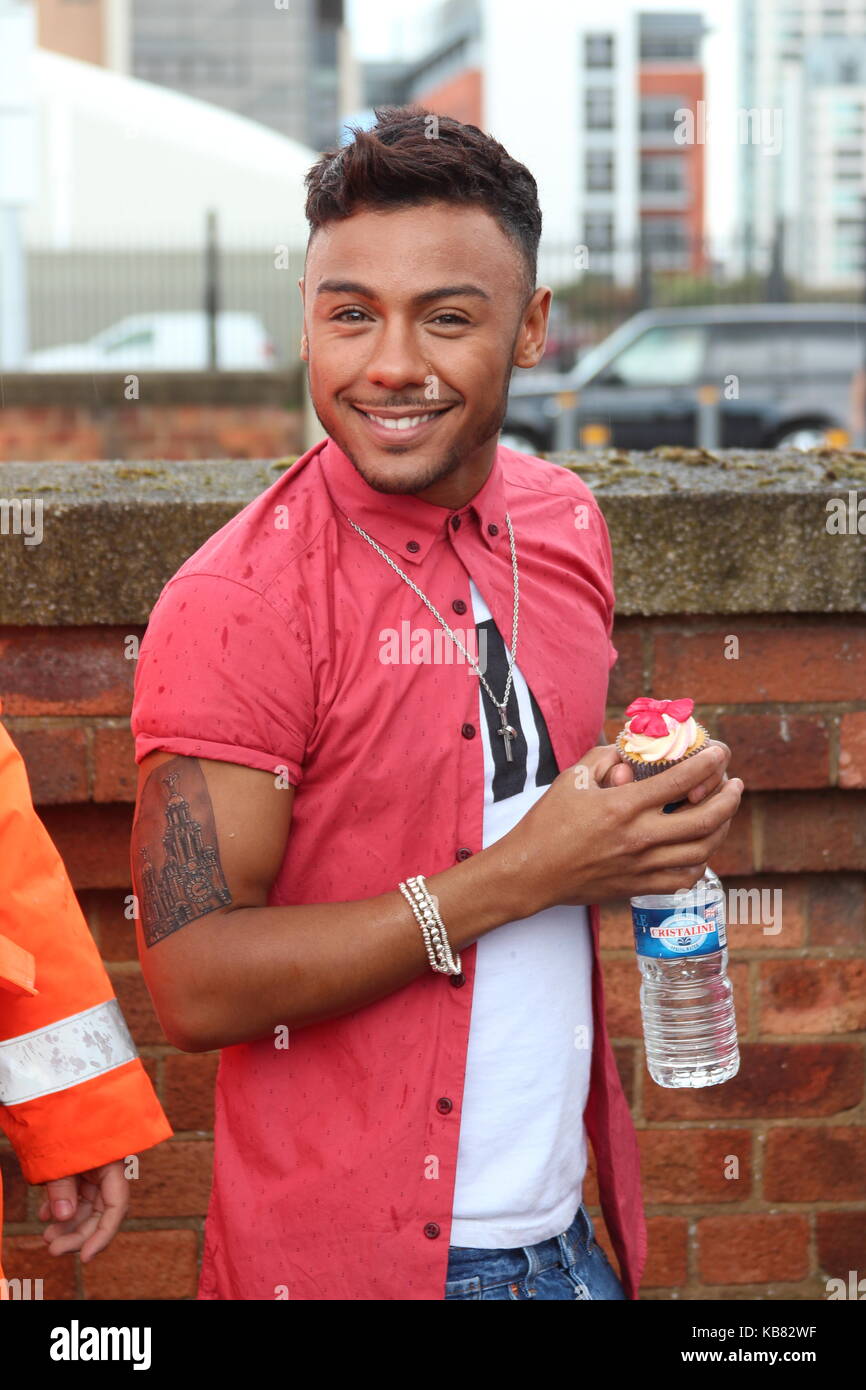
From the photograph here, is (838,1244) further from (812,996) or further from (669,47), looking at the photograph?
(669,47)

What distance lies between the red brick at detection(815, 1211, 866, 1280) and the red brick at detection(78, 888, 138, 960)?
1159 millimetres

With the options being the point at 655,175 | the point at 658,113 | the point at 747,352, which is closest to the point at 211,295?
the point at 747,352

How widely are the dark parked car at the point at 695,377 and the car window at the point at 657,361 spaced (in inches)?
0.4

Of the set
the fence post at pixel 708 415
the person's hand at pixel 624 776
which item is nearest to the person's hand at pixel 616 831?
the person's hand at pixel 624 776

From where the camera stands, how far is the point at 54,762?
92.1 inches

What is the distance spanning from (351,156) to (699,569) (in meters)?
0.88

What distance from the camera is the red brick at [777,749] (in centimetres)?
239

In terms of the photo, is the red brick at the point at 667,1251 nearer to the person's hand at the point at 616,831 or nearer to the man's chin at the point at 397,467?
the person's hand at the point at 616,831

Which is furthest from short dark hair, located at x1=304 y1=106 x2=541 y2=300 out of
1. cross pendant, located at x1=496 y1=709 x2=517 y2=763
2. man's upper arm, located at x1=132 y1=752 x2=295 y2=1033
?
man's upper arm, located at x1=132 y1=752 x2=295 y2=1033

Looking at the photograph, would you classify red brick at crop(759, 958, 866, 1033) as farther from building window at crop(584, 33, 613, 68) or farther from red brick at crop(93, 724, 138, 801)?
building window at crop(584, 33, 613, 68)

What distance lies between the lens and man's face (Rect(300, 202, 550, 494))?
1744 mm

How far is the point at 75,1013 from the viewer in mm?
1920

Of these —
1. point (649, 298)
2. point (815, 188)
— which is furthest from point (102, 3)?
point (815, 188)
